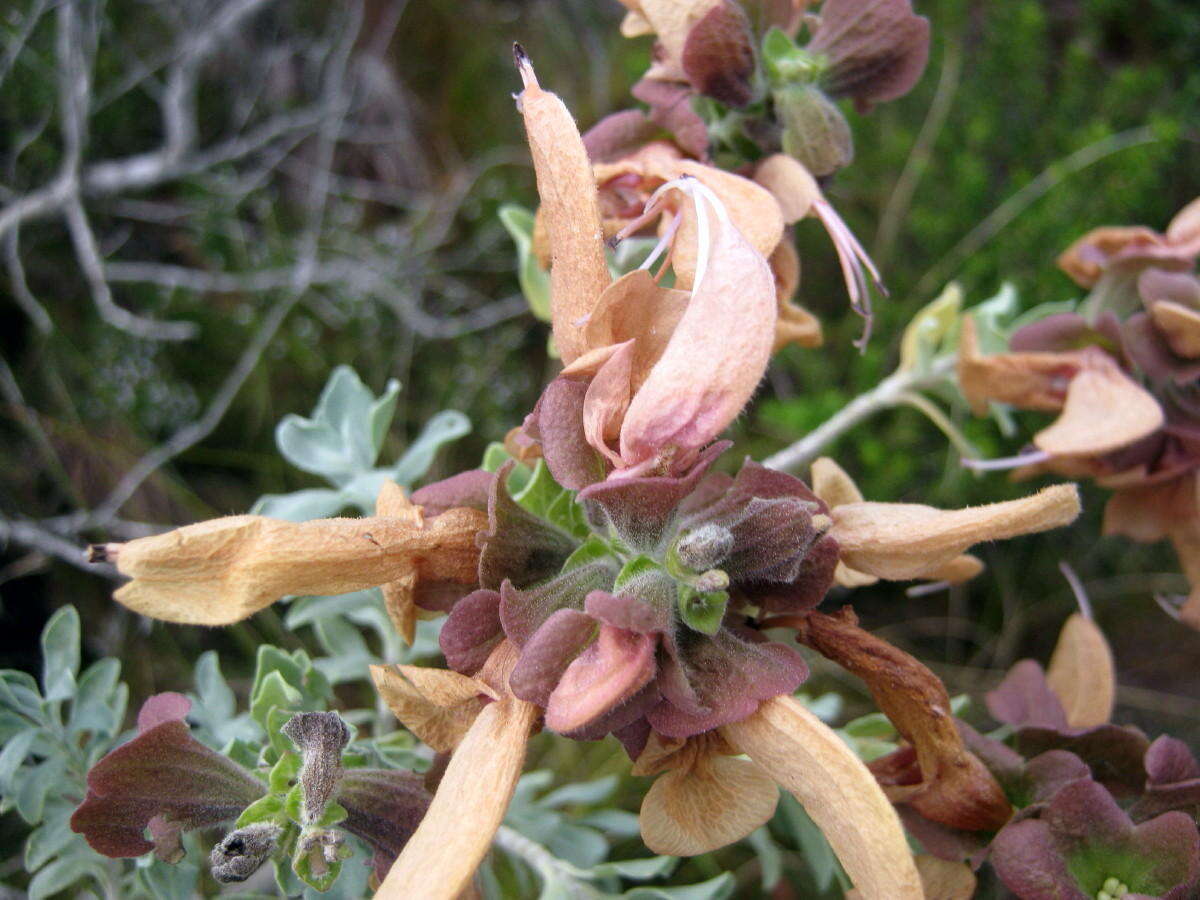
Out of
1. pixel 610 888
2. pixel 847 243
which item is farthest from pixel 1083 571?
pixel 847 243

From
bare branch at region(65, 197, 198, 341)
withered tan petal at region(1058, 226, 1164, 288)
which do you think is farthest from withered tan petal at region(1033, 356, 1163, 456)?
bare branch at region(65, 197, 198, 341)

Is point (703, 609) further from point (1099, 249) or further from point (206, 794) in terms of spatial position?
point (1099, 249)

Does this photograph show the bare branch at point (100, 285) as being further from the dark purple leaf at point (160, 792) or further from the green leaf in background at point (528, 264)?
the dark purple leaf at point (160, 792)

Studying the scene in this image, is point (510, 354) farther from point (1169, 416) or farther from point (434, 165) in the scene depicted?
point (1169, 416)

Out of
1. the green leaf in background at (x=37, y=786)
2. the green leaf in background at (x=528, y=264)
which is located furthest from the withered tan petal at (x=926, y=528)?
the green leaf in background at (x=37, y=786)

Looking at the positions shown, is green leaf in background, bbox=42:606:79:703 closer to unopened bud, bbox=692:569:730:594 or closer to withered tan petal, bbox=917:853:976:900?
unopened bud, bbox=692:569:730:594

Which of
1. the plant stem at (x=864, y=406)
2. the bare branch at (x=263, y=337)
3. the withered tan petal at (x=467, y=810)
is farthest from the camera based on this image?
the bare branch at (x=263, y=337)
